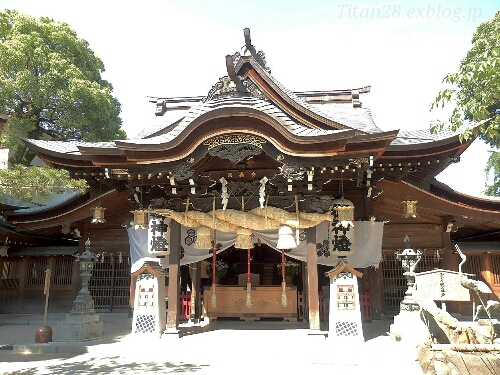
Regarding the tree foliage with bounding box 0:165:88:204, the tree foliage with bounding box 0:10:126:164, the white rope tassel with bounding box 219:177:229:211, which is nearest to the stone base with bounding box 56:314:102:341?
the tree foliage with bounding box 0:165:88:204

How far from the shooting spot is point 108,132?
819 inches

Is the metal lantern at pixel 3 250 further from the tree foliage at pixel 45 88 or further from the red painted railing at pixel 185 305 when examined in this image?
the red painted railing at pixel 185 305

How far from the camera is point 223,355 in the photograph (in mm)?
6996

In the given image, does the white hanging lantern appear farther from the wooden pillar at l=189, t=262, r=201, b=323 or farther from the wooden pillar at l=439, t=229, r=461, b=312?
the wooden pillar at l=439, t=229, r=461, b=312

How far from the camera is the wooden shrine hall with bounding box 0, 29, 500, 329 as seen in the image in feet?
27.2

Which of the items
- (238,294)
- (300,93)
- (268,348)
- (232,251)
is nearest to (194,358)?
(268,348)

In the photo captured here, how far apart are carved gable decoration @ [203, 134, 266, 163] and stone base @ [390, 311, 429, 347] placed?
4.53m

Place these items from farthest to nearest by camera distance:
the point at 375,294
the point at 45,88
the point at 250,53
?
the point at 45,88 < the point at 250,53 < the point at 375,294

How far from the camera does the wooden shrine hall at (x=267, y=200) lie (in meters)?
8.30

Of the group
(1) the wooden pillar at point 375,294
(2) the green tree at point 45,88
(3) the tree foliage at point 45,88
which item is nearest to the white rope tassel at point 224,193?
(1) the wooden pillar at point 375,294

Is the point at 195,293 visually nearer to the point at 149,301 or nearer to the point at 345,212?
the point at 149,301

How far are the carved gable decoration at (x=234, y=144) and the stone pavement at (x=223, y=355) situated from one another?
3.91m

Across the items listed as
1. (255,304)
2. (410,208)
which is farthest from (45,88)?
(410,208)

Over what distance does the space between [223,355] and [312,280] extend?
260 cm
